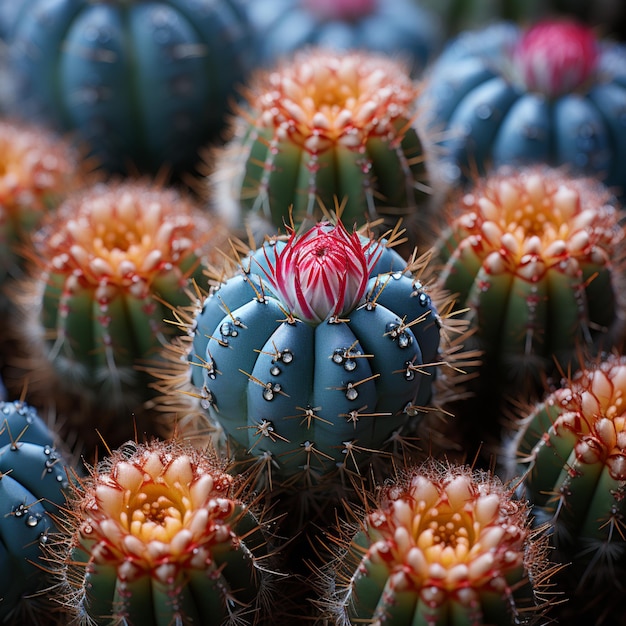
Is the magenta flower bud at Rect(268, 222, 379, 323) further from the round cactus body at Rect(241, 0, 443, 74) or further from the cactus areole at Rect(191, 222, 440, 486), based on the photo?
the round cactus body at Rect(241, 0, 443, 74)

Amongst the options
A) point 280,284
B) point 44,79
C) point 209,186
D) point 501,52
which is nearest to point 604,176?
point 501,52

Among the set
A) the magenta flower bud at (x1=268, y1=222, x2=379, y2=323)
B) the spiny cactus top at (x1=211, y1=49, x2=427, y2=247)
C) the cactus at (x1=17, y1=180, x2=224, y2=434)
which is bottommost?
the cactus at (x1=17, y1=180, x2=224, y2=434)

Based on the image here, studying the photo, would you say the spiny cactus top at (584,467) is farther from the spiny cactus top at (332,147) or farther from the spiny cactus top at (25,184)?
the spiny cactus top at (25,184)

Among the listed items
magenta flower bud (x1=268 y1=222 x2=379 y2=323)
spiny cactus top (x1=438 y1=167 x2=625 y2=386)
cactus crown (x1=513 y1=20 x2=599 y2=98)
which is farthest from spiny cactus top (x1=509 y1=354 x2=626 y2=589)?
cactus crown (x1=513 y1=20 x2=599 y2=98)

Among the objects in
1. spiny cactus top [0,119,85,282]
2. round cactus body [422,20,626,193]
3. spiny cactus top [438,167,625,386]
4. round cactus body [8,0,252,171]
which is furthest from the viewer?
round cactus body [8,0,252,171]

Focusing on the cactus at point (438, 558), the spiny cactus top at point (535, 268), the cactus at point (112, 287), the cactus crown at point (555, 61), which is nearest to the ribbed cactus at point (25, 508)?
the cactus at point (112, 287)

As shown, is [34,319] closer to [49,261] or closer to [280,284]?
[49,261]

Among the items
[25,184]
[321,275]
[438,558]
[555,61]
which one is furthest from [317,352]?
[555,61]
